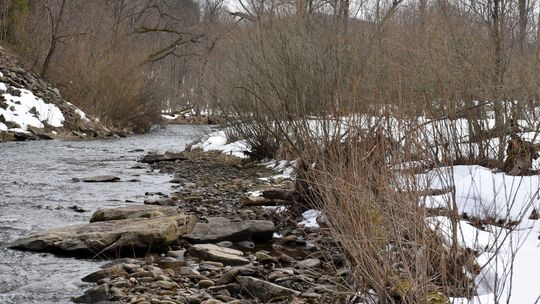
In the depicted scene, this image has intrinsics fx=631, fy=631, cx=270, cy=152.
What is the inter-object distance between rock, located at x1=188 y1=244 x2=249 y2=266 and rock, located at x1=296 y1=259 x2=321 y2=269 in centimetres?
51

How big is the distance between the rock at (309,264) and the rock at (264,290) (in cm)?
58

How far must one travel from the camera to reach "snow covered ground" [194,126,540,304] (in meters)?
3.04

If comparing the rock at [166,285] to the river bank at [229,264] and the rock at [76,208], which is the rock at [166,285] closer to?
the river bank at [229,264]

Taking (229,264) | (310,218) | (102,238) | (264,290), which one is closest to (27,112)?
(102,238)

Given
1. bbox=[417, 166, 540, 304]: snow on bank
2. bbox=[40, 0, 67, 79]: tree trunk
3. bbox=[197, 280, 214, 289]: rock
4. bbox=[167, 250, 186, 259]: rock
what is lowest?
bbox=[167, 250, 186, 259]: rock

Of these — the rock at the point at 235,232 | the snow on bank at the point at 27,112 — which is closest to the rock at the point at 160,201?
the rock at the point at 235,232

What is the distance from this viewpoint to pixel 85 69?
23734 mm

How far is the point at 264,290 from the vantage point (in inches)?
167

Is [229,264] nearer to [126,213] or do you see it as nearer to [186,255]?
[186,255]

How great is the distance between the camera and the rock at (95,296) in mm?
4207

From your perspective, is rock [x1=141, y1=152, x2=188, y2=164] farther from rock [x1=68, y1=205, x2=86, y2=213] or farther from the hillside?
rock [x1=68, y1=205, x2=86, y2=213]

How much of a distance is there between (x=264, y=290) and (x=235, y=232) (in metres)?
1.85

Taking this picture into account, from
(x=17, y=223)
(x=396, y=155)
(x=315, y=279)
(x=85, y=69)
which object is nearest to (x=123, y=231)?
(x=17, y=223)

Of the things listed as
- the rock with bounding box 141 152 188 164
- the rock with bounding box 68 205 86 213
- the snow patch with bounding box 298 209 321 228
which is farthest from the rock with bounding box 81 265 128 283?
the rock with bounding box 141 152 188 164
